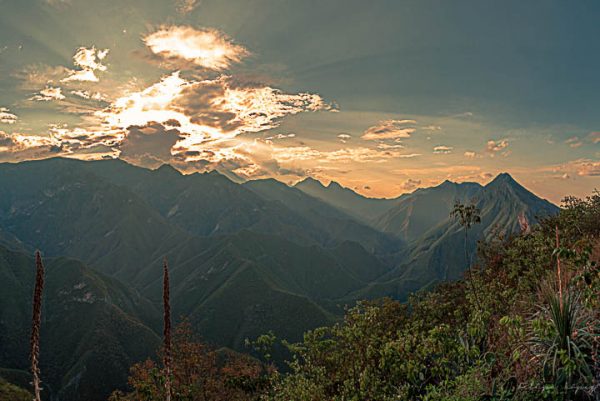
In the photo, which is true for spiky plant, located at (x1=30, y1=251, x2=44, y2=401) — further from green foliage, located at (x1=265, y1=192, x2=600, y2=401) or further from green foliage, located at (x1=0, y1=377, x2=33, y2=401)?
green foliage, located at (x1=0, y1=377, x2=33, y2=401)

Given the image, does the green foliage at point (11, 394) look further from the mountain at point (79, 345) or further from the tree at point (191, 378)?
the tree at point (191, 378)

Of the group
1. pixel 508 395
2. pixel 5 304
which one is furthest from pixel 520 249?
pixel 5 304

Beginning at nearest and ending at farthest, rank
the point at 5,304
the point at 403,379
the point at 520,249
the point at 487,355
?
the point at 487,355 → the point at 403,379 → the point at 520,249 → the point at 5,304

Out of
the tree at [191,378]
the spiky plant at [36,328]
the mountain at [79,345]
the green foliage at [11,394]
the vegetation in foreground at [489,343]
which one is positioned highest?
the spiky plant at [36,328]

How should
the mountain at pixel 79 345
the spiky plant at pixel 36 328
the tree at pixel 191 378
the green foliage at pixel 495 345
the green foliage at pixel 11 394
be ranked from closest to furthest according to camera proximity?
the spiky plant at pixel 36 328 < the green foliage at pixel 495 345 < the tree at pixel 191 378 < the green foliage at pixel 11 394 < the mountain at pixel 79 345

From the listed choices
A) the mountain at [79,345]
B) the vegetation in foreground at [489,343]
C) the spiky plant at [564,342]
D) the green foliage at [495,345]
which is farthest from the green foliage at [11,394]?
the spiky plant at [564,342]

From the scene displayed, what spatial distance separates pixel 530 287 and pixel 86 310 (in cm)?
22322

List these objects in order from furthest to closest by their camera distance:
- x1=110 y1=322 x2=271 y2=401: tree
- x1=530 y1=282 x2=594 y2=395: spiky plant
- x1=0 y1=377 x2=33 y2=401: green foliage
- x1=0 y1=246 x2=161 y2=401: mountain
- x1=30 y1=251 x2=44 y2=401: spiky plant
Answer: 1. x1=0 y1=246 x2=161 y2=401: mountain
2. x1=0 y1=377 x2=33 y2=401: green foliage
3. x1=110 y1=322 x2=271 y2=401: tree
4. x1=530 y1=282 x2=594 y2=395: spiky plant
5. x1=30 y1=251 x2=44 y2=401: spiky plant

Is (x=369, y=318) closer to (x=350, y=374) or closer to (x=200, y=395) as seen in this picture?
(x=350, y=374)

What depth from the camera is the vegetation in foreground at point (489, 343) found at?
9.36 m

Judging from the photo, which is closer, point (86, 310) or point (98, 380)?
point (98, 380)

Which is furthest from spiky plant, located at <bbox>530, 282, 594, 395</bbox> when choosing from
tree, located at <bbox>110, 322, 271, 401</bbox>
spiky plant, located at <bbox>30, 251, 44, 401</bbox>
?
tree, located at <bbox>110, 322, 271, 401</bbox>

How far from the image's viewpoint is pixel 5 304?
7589 inches

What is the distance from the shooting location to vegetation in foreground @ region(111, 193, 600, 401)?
30.7ft
